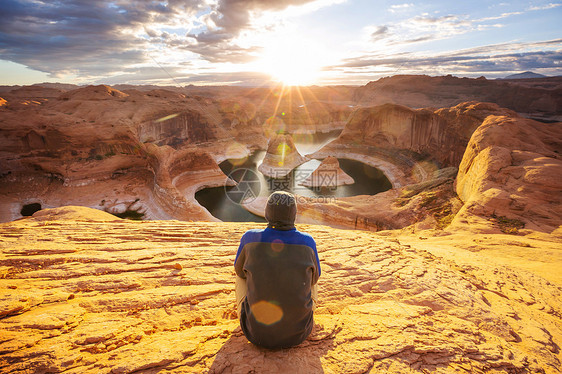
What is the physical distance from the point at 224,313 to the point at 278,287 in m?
1.62

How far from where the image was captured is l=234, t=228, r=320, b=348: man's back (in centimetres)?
221

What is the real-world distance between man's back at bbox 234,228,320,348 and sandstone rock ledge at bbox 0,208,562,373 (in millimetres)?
283

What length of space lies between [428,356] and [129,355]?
3010 mm

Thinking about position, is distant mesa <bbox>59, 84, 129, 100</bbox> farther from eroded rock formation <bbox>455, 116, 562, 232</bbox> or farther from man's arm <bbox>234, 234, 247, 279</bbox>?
eroded rock formation <bbox>455, 116, 562, 232</bbox>

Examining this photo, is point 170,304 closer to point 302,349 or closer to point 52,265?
point 302,349

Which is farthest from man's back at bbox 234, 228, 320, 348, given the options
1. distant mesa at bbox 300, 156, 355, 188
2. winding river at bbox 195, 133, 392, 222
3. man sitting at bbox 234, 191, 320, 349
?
distant mesa at bbox 300, 156, 355, 188

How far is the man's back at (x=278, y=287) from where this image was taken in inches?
86.9

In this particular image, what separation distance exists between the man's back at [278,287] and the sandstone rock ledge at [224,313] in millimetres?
283

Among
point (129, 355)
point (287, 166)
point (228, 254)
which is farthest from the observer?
point (287, 166)

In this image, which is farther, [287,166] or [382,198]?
[287,166]

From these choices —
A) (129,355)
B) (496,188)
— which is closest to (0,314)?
(129,355)

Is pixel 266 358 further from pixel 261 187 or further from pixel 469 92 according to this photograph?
pixel 469 92

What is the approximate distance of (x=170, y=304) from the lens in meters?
3.44

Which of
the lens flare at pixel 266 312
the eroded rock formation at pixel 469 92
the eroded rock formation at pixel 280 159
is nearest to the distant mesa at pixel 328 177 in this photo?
the eroded rock formation at pixel 280 159
